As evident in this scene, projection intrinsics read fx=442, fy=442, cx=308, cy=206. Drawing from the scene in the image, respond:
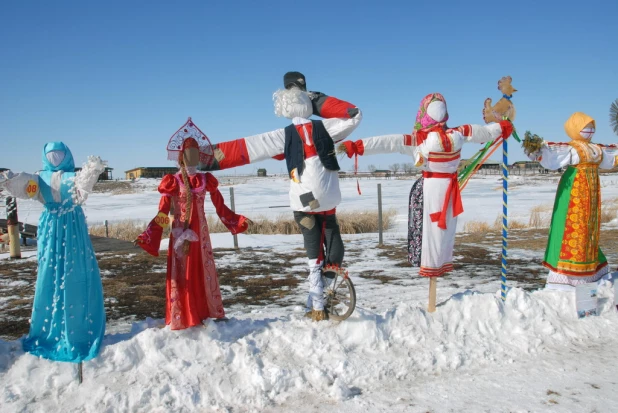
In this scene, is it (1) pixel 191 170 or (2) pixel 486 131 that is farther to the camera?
(2) pixel 486 131

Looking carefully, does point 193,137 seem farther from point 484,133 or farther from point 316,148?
point 484,133

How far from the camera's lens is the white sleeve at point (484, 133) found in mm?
3697

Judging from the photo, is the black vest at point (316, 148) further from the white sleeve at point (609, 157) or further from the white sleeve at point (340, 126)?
the white sleeve at point (609, 157)

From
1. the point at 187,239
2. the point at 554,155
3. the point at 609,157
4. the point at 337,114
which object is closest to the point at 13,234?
the point at 187,239

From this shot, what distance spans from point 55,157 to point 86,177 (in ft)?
1.03

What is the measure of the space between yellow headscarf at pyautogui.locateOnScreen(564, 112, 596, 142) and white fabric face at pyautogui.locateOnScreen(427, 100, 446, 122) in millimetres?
1593

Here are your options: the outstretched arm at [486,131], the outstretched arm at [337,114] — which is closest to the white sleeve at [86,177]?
the outstretched arm at [337,114]

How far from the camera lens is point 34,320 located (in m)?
2.85

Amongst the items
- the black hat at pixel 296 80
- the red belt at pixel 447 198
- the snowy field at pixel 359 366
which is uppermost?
the black hat at pixel 296 80

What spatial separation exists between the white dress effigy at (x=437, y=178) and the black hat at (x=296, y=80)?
666mm

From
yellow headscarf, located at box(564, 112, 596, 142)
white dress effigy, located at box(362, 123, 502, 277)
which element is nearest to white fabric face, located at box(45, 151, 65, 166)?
white dress effigy, located at box(362, 123, 502, 277)

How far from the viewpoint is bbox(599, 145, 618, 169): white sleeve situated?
169 inches

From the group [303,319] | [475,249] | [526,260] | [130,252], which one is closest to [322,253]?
[303,319]

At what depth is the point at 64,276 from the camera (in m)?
2.81
